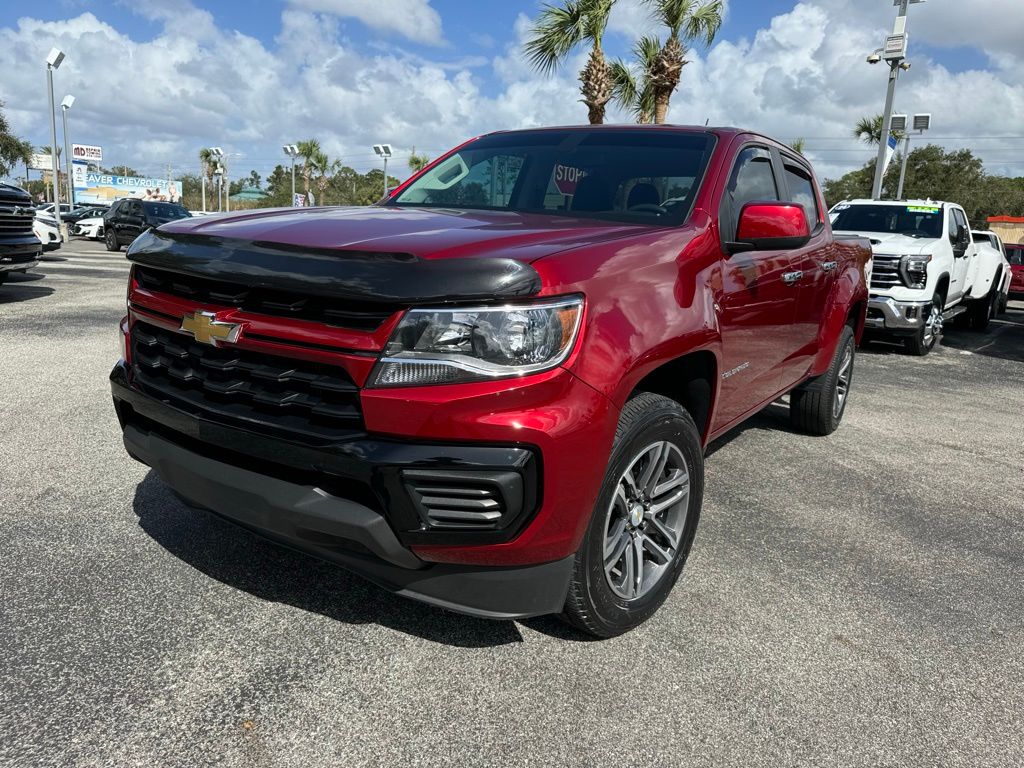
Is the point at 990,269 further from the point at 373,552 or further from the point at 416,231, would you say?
the point at 373,552

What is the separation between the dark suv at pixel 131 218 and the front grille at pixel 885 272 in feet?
60.9

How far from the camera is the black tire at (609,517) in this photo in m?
2.32

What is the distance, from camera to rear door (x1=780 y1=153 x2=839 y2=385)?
4.06m

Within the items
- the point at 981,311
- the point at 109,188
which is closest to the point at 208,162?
the point at 109,188

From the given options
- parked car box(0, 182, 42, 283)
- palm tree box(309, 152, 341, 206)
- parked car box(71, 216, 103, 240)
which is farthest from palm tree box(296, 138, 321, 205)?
parked car box(0, 182, 42, 283)

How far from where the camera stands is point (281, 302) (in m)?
2.24

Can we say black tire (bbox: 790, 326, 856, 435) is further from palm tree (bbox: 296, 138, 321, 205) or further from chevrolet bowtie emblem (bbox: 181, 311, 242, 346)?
palm tree (bbox: 296, 138, 321, 205)

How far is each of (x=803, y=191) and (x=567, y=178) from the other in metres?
1.79

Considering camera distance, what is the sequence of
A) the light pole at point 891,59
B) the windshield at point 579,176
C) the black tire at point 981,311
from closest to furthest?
the windshield at point 579,176 < the black tire at point 981,311 < the light pole at point 891,59

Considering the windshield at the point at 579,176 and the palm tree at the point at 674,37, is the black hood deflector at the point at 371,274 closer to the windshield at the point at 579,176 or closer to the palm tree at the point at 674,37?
the windshield at the point at 579,176

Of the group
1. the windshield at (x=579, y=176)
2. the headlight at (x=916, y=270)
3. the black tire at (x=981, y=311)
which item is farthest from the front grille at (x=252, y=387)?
the black tire at (x=981, y=311)

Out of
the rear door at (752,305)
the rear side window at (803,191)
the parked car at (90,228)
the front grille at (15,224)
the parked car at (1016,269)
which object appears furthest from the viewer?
the parked car at (90,228)

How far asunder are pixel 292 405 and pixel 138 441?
807 mm

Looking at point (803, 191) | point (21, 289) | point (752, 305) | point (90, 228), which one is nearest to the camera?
point (752, 305)
